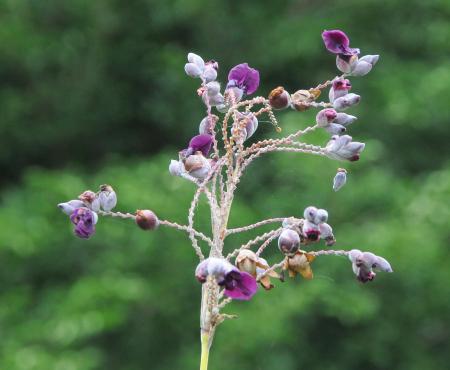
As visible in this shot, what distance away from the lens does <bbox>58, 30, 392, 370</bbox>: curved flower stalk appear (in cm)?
100

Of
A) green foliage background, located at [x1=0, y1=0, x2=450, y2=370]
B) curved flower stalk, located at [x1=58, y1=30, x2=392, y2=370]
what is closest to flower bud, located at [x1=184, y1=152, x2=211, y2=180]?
curved flower stalk, located at [x1=58, y1=30, x2=392, y2=370]

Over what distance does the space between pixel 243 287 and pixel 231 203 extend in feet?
0.40

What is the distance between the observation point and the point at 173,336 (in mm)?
5621

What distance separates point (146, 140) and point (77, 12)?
109 cm

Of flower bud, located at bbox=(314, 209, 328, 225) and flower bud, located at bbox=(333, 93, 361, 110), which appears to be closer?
flower bud, located at bbox=(314, 209, 328, 225)

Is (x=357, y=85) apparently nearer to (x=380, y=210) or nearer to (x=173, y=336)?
(x=380, y=210)

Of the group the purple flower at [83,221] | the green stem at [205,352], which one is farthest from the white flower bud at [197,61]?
the green stem at [205,352]

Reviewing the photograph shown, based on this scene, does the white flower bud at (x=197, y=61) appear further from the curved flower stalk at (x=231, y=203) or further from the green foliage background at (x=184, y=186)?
the green foliage background at (x=184, y=186)

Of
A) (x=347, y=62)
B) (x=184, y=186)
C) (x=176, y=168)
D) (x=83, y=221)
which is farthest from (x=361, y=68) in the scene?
(x=184, y=186)

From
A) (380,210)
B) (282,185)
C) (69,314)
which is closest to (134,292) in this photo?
(69,314)

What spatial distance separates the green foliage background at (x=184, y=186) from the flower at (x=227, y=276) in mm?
2721

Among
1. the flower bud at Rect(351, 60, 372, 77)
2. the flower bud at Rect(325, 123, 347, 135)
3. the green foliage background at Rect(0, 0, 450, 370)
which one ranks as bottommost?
the flower bud at Rect(325, 123, 347, 135)

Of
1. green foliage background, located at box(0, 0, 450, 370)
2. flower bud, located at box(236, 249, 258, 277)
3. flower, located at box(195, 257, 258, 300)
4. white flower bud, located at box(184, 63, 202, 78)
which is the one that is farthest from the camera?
green foliage background, located at box(0, 0, 450, 370)

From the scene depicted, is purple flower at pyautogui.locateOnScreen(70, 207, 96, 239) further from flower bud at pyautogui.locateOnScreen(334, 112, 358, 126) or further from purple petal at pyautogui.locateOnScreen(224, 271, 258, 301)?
flower bud at pyautogui.locateOnScreen(334, 112, 358, 126)
